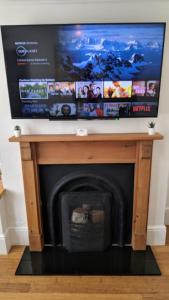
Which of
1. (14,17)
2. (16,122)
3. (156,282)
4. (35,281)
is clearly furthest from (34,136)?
(156,282)

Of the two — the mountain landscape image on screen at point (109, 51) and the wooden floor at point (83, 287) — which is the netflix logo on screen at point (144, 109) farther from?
the wooden floor at point (83, 287)

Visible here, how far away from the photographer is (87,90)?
1.79 m

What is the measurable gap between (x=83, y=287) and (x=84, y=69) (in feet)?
5.62

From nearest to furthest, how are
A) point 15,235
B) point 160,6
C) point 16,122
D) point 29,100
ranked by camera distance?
point 160,6 < point 29,100 < point 16,122 < point 15,235

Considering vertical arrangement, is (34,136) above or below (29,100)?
below

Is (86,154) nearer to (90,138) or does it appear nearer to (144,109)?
(90,138)

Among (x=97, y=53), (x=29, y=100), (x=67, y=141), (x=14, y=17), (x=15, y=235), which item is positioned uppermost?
Result: (x=14, y=17)

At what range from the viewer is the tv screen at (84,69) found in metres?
1.66

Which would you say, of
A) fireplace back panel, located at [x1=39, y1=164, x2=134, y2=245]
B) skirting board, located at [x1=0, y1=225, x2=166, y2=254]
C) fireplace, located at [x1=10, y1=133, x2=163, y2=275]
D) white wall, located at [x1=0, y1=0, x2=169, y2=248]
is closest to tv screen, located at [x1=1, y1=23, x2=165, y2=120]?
white wall, located at [x1=0, y1=0, x2=169, y2=248]

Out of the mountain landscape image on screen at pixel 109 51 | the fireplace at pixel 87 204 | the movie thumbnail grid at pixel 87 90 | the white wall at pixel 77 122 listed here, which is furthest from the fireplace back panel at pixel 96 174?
the mountain landscape image on screen at pixel 109 51

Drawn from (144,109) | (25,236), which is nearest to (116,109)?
(144,109)

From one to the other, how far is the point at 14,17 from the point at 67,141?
1033 mm

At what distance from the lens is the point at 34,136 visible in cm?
189

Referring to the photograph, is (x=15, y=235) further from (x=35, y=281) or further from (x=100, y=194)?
(x=100, y=194)
